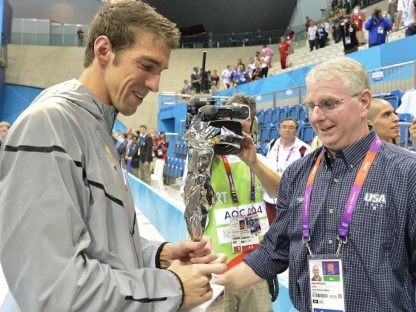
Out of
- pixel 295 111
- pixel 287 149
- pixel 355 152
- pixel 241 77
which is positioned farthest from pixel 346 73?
pixel 241 77

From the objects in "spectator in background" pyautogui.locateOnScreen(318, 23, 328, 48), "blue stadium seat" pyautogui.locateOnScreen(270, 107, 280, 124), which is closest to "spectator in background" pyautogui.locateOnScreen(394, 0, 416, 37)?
"blue stadium seat" pyautogui.locateOnScreen(270, 107, 280, 124)

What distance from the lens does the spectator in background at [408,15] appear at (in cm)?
708

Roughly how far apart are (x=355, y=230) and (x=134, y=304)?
31.4 inches

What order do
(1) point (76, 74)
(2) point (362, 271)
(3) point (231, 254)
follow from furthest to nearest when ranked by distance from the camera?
(1) point (76, 74) < (3) point (231, 254) < (2) point (362, 271)

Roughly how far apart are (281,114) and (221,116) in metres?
7.76

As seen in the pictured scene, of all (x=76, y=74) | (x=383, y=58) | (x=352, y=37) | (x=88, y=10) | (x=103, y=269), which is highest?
(x=88, y=10)

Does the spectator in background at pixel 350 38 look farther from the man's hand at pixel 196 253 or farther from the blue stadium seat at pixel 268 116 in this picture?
the man's hand at pixel 196 253

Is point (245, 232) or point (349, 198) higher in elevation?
point (349, 198)

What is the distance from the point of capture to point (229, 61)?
69.8 ft

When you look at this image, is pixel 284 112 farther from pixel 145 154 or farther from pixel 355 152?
pixel 355 152

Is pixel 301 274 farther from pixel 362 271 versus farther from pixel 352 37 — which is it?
pixel 352 37

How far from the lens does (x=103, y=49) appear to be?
1046 millimetres

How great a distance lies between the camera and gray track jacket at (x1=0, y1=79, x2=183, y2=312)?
30.5 inches

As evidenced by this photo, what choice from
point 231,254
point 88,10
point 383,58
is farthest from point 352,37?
point 88,10
